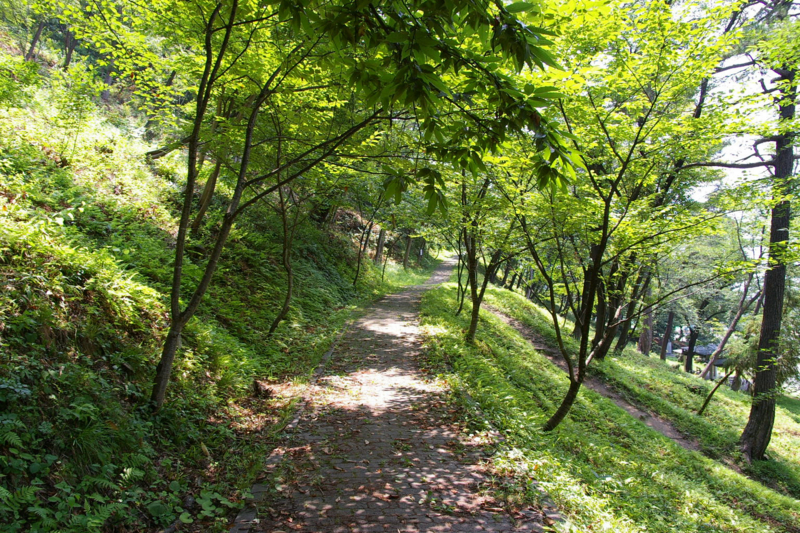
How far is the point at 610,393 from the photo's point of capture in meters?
13.4

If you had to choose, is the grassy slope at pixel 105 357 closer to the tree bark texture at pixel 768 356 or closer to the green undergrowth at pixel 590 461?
the green undergrowth at pixel 590 461

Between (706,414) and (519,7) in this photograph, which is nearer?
(519,7)

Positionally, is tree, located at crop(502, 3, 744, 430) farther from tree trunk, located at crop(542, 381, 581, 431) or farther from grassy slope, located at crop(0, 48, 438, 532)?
grassy slope, located at crop(0, 48, 438, 532)

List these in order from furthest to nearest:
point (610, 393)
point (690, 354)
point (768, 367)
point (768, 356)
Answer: point (690, 354)
point (610, 393)
point (768, 356)
point (768, 367)

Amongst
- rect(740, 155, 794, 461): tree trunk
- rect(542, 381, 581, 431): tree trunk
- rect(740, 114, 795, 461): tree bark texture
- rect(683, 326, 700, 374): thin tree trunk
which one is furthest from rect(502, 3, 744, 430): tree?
rect(683, 326, 700, 374): thin tree trunk

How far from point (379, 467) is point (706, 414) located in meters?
14.8

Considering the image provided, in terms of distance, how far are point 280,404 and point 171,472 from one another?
214cm

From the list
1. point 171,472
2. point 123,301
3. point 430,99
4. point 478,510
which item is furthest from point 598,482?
point 123,301

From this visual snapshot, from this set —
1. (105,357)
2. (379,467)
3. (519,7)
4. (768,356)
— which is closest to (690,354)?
(768,356)

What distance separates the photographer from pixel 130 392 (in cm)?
387

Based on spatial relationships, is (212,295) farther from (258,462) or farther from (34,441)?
(34,441)

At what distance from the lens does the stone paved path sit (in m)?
3.43

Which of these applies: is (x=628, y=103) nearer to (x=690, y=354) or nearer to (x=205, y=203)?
(x=205, y=203)

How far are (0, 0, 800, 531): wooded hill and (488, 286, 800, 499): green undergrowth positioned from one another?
0.12m
